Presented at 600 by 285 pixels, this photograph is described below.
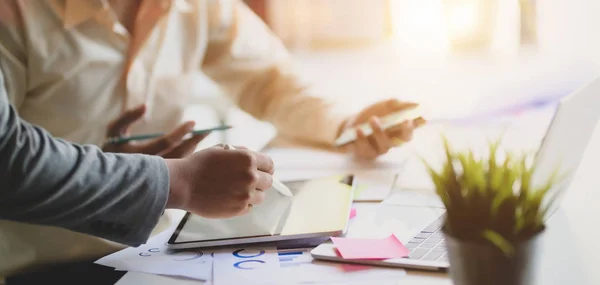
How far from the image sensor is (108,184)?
568 millimetres

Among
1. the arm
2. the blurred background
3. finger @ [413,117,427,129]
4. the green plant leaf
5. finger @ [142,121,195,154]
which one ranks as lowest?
the green plant leaf

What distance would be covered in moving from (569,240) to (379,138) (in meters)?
0.40

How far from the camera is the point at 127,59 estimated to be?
3.22 ft

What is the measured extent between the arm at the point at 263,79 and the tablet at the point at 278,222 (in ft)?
1.13

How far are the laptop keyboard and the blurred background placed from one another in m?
0.55

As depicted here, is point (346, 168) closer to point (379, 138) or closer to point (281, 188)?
point (379, 138)

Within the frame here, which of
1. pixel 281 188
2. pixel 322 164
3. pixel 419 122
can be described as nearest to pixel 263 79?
pixel 322 164

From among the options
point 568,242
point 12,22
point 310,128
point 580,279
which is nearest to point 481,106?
point 310,128

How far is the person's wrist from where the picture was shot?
2.06 feet

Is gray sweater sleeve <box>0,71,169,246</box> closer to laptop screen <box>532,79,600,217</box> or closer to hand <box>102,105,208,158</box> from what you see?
hand <box>102,105,208,158</box>

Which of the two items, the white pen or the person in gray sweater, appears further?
the white pen

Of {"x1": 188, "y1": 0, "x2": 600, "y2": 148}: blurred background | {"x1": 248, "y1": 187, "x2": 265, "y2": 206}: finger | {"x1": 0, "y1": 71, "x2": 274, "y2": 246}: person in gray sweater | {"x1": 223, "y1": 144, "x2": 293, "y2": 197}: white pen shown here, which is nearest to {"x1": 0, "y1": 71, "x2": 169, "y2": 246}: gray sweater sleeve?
{"x1": 0, "y1": 71, "x2": 274, "y2": 246}: person in gray sweater

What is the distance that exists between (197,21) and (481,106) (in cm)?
64

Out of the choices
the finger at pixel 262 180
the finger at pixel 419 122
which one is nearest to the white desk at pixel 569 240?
the finger at pixel 262 180
